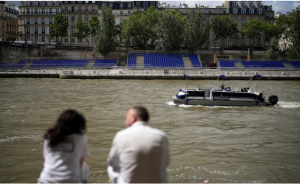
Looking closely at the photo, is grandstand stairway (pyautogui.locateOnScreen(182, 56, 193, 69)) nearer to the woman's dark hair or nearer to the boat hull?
the boat hull

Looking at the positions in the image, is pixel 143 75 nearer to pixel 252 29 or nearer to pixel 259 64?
pixel 259 64

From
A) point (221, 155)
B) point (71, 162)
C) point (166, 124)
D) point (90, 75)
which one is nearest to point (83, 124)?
point (71, 162)

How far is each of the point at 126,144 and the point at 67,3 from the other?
101601 mm

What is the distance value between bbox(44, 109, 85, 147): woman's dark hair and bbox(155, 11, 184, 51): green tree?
2806 inches

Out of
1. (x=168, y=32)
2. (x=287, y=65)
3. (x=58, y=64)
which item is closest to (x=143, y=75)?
(x=58, y=64)

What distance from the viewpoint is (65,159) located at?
567 cm

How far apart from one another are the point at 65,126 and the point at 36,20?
340 feet

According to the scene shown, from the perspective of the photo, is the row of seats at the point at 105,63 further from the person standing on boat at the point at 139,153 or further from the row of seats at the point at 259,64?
the person standing on boat at the point at 139,153

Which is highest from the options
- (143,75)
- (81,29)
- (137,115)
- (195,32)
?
(81,29)

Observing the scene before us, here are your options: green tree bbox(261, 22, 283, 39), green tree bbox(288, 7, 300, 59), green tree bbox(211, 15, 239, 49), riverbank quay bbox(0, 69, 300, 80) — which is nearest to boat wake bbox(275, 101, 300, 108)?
riverbank quay bbox(0, 69, 300, 80)

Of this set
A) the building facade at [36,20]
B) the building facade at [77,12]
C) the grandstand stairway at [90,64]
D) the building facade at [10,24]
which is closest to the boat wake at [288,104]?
the grandstand stairway at [90,64]

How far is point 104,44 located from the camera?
75.6 meters

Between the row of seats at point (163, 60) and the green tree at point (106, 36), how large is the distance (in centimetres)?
428

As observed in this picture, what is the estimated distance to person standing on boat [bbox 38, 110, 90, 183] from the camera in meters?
5.57
